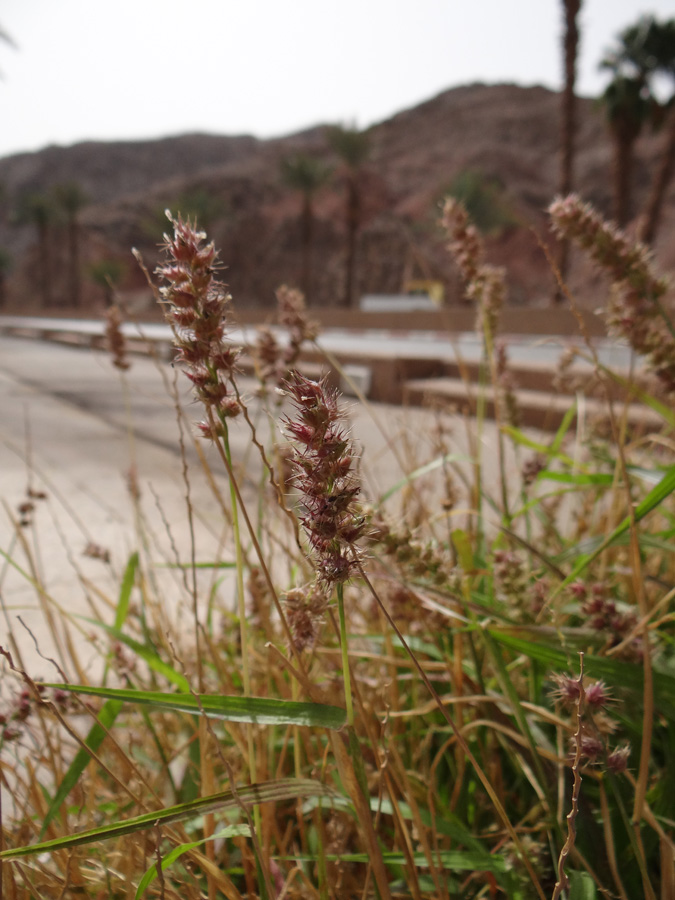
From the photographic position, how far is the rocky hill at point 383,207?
36875 millimetres

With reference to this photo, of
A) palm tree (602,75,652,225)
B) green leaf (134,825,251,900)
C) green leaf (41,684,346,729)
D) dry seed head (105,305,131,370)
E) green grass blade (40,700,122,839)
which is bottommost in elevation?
green grass blade (40,700,122,839)

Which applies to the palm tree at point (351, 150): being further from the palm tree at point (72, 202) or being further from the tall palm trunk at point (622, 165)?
the palm tree at point (72, 202)

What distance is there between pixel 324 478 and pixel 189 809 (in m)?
0.24

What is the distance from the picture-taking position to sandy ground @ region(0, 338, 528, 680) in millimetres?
1209

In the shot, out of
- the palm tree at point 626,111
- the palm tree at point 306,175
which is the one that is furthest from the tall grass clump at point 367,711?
the palm tree at point 306,175

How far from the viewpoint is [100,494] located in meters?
2.28

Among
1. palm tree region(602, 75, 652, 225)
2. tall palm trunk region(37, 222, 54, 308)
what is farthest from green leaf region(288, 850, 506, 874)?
tall palm trunk region(37, 222, 54, 308)

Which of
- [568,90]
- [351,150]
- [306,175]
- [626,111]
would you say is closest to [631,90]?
[626,111]

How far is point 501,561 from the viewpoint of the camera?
763 mm

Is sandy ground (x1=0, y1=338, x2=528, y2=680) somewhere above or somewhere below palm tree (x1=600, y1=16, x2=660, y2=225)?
below

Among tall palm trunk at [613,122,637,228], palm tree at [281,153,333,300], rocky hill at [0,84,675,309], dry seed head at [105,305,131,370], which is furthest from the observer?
rocky hill at [0,84,675,309]

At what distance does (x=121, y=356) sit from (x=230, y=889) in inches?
28.1

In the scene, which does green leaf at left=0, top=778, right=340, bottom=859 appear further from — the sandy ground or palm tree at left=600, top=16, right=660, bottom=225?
palm tree at left=600, top=16, right=660, bottom=225

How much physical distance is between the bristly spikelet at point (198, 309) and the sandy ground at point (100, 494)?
0.03 metres
